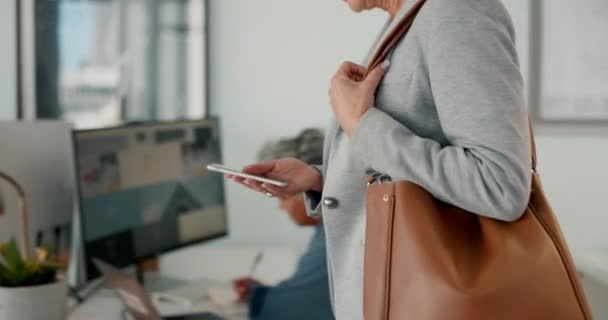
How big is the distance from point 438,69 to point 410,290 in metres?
0.25

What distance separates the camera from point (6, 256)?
4.59ft

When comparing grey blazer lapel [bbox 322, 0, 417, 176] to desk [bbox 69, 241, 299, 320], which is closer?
grey blazer lapel [bbox 322, 0, 417, 176]

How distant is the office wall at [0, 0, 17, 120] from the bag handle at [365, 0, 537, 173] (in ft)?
5.40

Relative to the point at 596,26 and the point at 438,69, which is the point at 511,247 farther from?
the point at 596,26

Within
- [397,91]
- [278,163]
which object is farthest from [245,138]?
[397,91]

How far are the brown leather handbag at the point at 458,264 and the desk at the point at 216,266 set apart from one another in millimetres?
934

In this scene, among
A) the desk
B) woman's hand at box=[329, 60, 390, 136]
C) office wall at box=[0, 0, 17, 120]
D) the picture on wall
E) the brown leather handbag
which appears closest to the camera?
the brown leather handbag

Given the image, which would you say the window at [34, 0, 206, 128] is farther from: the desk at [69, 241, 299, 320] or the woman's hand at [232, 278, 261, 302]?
the woman's hand at [232, 278, 261, 302]

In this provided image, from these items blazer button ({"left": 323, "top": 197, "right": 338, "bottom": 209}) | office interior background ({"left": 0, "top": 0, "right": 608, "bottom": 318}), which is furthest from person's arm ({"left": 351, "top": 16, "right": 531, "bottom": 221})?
office interior background ({"left": 0, "top": 0, "right": 608, "bottom": 318})

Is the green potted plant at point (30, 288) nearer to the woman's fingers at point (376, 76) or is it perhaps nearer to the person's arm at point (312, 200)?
the person's arm at point (312, 200)

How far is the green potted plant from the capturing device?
4.48 feet

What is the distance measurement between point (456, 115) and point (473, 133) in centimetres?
3

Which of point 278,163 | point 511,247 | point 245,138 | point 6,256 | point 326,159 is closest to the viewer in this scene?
point 511,247

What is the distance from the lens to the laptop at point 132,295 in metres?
1.49
